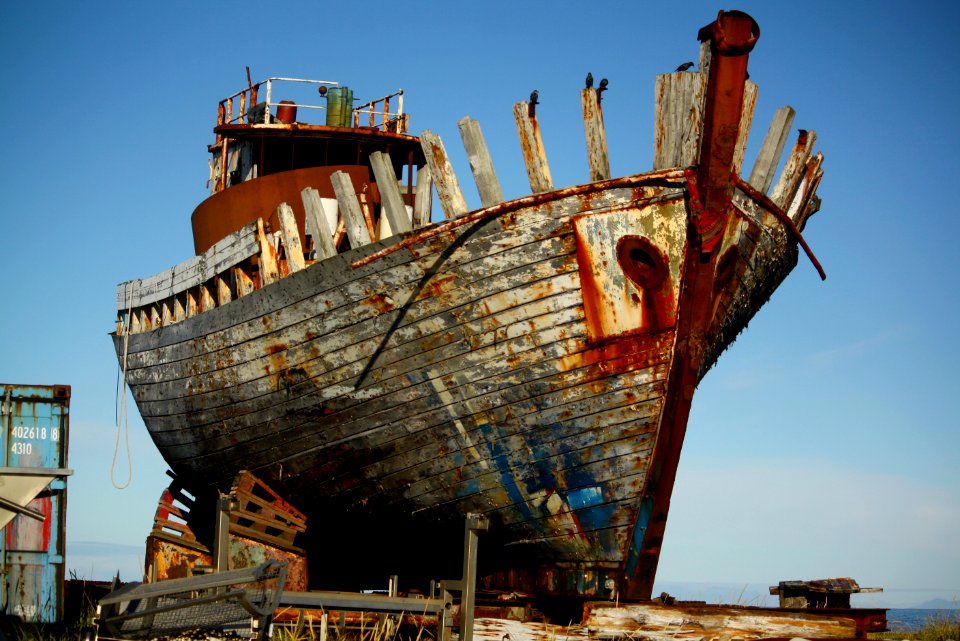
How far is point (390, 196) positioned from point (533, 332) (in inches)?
65.9

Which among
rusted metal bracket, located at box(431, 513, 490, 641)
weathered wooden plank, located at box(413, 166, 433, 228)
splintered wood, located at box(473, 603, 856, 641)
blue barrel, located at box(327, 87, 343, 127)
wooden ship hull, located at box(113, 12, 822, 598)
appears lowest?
splintered wood, located at box(473, 603, 856, 641)

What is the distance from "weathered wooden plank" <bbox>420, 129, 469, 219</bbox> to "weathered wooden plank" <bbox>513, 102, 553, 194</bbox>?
→ 61cm

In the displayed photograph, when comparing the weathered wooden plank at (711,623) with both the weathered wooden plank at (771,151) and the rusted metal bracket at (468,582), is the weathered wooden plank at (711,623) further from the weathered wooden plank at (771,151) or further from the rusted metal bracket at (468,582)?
the weathered wooden plank at (771,151)

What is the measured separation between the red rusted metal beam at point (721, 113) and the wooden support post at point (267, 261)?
4.04 meters

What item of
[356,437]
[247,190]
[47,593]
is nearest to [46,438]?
[47,593]

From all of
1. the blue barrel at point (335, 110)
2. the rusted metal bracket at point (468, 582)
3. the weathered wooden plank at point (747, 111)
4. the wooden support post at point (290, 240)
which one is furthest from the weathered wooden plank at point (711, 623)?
the blue barrel at point (335, 110)

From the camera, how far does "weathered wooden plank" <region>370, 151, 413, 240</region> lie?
9242mm

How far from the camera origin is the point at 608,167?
8969mm

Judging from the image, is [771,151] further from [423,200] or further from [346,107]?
[346,107]

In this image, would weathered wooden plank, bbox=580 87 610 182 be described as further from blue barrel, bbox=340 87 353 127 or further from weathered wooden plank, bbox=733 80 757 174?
blue barrel, bbox=340 87 353 127

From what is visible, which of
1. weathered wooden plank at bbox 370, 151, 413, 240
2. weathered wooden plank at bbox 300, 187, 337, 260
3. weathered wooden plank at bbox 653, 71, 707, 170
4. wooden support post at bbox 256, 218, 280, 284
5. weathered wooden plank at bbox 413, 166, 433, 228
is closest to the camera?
weathered wooden plank at bbox 653, 71, 707, 170

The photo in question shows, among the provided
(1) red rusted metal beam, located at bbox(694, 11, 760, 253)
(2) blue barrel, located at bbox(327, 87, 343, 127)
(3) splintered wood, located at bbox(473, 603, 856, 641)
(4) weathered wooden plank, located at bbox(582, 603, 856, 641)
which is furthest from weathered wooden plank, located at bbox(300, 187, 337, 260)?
(2) blue barrel, located at bbox(327, 87, 343, 127)

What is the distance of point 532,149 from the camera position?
29.6ft

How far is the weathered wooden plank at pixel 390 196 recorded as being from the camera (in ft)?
30.3
